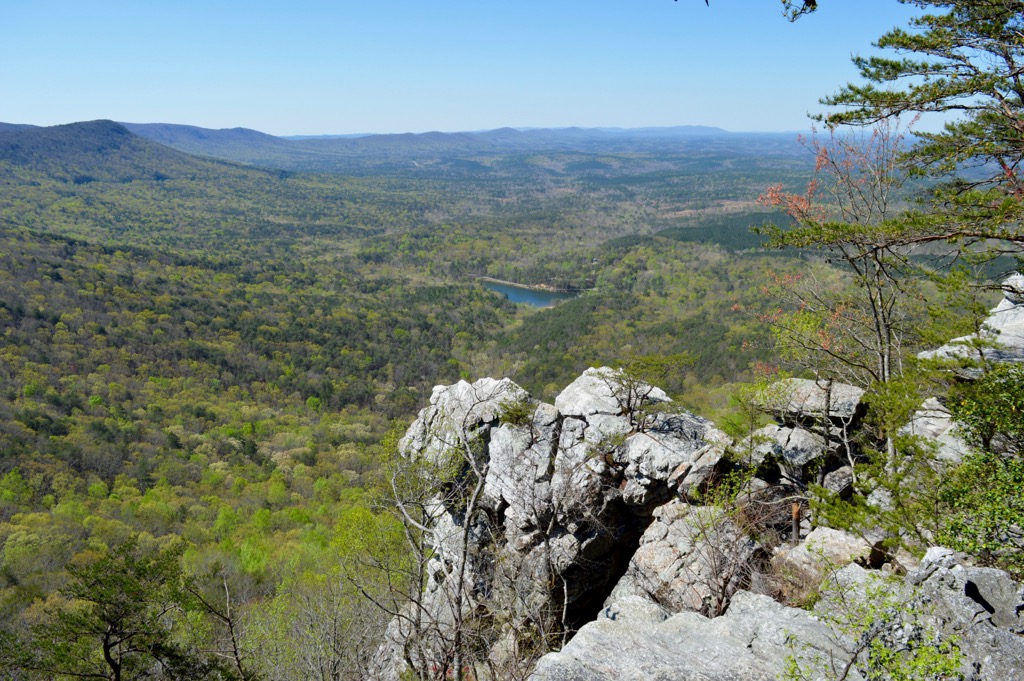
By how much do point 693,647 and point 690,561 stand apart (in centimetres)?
556

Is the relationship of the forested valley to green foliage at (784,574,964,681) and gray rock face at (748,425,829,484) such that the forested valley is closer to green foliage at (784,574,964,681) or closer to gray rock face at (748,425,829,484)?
gray rock face at (748,425,829,484)

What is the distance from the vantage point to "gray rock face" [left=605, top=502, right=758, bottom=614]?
11.9 meters

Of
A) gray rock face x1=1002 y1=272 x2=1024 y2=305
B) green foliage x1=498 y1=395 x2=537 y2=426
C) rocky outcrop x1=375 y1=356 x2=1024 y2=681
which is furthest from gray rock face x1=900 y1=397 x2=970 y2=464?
green foliage x1=498 y1=395 x2=537 y2=426

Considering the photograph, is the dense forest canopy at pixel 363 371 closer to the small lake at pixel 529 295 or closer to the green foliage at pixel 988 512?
the green foliage at pixel 988 512

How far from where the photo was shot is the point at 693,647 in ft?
25.9

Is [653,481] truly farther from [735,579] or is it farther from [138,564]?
[138,564]

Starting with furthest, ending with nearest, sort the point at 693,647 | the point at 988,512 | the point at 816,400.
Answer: the point at 816,400 → the point at 693,647 → the point at 988,512

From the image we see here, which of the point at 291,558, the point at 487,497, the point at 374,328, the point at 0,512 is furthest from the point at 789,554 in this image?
the point at 374,328

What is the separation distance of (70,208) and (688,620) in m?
237

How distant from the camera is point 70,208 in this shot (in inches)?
7146

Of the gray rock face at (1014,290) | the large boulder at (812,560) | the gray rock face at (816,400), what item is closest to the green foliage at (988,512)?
the gray rock face at (1014,290)

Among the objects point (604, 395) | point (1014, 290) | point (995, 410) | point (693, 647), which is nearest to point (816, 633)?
point (693, 647)

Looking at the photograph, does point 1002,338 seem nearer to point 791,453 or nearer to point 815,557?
point 791,453

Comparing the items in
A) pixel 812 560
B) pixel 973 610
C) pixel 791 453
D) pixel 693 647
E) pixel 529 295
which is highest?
pixel 973 610
